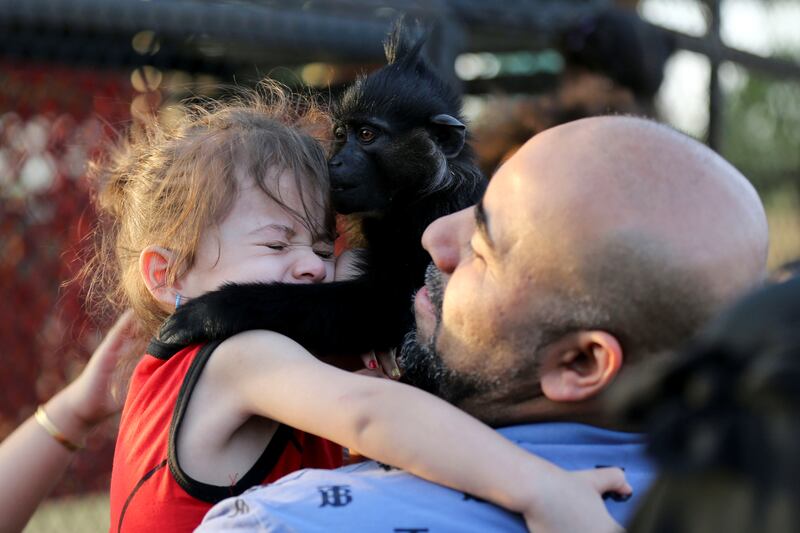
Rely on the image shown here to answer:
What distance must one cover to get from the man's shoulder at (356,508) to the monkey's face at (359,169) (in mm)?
1213

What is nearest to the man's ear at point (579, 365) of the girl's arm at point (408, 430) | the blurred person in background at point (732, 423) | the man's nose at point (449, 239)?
the girl's arm at point (408, 430)

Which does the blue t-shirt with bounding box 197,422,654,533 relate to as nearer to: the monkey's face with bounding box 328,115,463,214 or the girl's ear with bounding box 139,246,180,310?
the girl's ear with bounding box 139,246,180,310

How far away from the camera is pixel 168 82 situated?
6410 millimetres

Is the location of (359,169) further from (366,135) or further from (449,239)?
(449,239)

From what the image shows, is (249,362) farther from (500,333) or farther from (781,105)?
(781,105)

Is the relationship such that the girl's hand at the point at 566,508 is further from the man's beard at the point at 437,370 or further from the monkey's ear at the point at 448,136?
the monkey's ear at the point at 448,136

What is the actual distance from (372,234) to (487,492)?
60.8 inches

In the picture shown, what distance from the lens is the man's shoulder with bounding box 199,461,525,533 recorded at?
140 centimetres

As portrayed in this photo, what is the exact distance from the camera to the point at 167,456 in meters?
1.87

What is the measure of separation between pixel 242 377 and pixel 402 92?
146 cm

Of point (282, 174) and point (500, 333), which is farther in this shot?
point (282, 174)

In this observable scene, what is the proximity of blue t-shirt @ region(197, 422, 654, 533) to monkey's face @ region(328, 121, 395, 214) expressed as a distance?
119 centimetres

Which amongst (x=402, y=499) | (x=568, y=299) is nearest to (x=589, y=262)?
(x=568, y=299)

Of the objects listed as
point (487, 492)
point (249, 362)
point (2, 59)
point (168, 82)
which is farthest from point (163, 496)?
point (168, 82)
